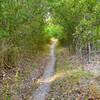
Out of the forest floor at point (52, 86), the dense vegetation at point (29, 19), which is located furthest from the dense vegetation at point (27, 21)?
the forest floor at point (52, 86)

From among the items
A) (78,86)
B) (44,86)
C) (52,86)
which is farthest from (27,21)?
(78,86)

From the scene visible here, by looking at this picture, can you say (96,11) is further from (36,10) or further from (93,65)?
(36,10)

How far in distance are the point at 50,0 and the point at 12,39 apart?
8.11 metres

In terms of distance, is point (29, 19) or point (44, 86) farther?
Answer: point (29, 19)

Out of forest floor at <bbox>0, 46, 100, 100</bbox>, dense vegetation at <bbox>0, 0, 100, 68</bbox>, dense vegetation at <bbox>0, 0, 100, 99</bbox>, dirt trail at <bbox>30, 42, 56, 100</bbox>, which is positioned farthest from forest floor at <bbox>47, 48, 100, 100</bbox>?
dense vegetation at <bbox>0, 0, 100, 68</bbox>

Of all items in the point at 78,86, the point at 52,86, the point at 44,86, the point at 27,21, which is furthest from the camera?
the point at 27,21

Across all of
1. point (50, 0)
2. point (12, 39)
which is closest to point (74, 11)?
point (50, 0)

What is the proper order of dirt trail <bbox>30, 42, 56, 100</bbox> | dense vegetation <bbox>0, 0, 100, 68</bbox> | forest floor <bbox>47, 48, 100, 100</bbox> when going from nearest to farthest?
forest floor <bbox>47, 48, 100, 100</bbox> → dirt trail <bbox>30, 42, 56, 100</bbox> → dense vegetation <bbox>0, 0, 100, 68</bbox>

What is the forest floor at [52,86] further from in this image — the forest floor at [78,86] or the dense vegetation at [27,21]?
the dense vegetation at [27,21]

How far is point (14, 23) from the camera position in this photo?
19.8 metres

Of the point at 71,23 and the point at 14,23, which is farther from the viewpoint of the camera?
the point at 71,23

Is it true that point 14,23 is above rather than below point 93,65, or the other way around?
above

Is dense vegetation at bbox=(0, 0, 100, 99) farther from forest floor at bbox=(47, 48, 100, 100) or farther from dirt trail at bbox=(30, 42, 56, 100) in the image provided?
forest floor at bbox=(47, 48, 100, 100)

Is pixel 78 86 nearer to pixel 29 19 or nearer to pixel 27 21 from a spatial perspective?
pixel 27 21
